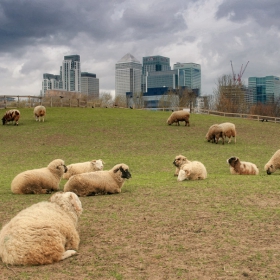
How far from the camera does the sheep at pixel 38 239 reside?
5.87 meters

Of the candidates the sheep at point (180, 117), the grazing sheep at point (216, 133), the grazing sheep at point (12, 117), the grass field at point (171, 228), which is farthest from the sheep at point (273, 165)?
the grazing sheep at point (12, 117)

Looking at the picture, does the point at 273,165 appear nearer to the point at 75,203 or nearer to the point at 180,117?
the point at 75,203

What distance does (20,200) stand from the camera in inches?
434

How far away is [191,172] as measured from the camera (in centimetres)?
1447

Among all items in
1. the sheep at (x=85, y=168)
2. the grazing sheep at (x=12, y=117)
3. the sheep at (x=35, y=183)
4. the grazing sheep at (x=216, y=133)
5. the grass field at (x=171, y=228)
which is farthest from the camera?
the grazing sheep at (x=12, y=117)

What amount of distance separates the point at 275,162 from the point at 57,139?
60.0ft

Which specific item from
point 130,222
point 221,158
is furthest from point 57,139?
point 130,222

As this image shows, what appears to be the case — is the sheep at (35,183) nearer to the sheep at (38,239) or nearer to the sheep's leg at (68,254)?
the sheep at (38,239)

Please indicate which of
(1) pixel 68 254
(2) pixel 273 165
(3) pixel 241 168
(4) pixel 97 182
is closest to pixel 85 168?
(4) pixel 97 182

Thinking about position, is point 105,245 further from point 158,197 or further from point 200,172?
point 200,172

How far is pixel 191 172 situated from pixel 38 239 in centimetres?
918

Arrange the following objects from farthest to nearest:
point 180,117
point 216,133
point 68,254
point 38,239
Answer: point 180,117 < point 216,133 < point 68,254 < point 38,239

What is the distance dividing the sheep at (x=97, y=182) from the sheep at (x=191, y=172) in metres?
2.68

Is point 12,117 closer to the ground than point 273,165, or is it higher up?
higher up
